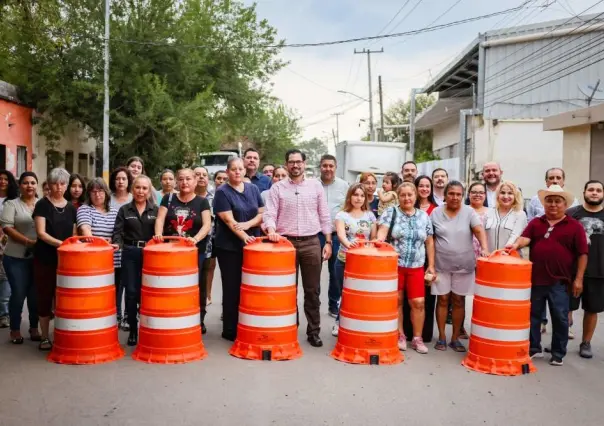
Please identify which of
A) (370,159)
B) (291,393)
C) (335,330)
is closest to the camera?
(291,393)

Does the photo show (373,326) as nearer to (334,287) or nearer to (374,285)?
(374,285)

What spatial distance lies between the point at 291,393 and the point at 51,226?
3082mm

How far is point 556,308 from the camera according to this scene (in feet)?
21.0

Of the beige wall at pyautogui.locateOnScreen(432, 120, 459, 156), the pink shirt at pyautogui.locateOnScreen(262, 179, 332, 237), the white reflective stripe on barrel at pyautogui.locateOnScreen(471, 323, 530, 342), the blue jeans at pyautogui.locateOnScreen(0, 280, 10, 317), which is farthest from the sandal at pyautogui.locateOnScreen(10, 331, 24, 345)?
the beige wall at pyautogui.locateOnScreen(432, 120, 459, 156)

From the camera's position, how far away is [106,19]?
20891 millimetres

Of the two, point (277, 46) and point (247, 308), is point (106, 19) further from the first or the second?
point (247, 308)

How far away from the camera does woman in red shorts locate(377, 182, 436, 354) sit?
6.68 m

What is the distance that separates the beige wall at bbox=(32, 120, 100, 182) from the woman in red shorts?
16.9 m

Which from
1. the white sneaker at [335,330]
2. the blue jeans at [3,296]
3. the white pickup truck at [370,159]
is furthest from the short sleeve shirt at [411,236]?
the white pickup truck at [370,159]

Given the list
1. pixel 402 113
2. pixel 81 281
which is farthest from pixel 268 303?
pixel 402 113

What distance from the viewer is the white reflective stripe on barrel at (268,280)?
6.25 metres

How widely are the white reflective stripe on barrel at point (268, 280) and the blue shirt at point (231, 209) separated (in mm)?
756

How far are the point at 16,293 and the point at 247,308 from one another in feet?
8.28

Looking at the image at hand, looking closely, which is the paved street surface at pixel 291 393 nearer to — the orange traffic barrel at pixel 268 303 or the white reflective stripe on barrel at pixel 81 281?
the orange traffic barrel at pixel 268 303
